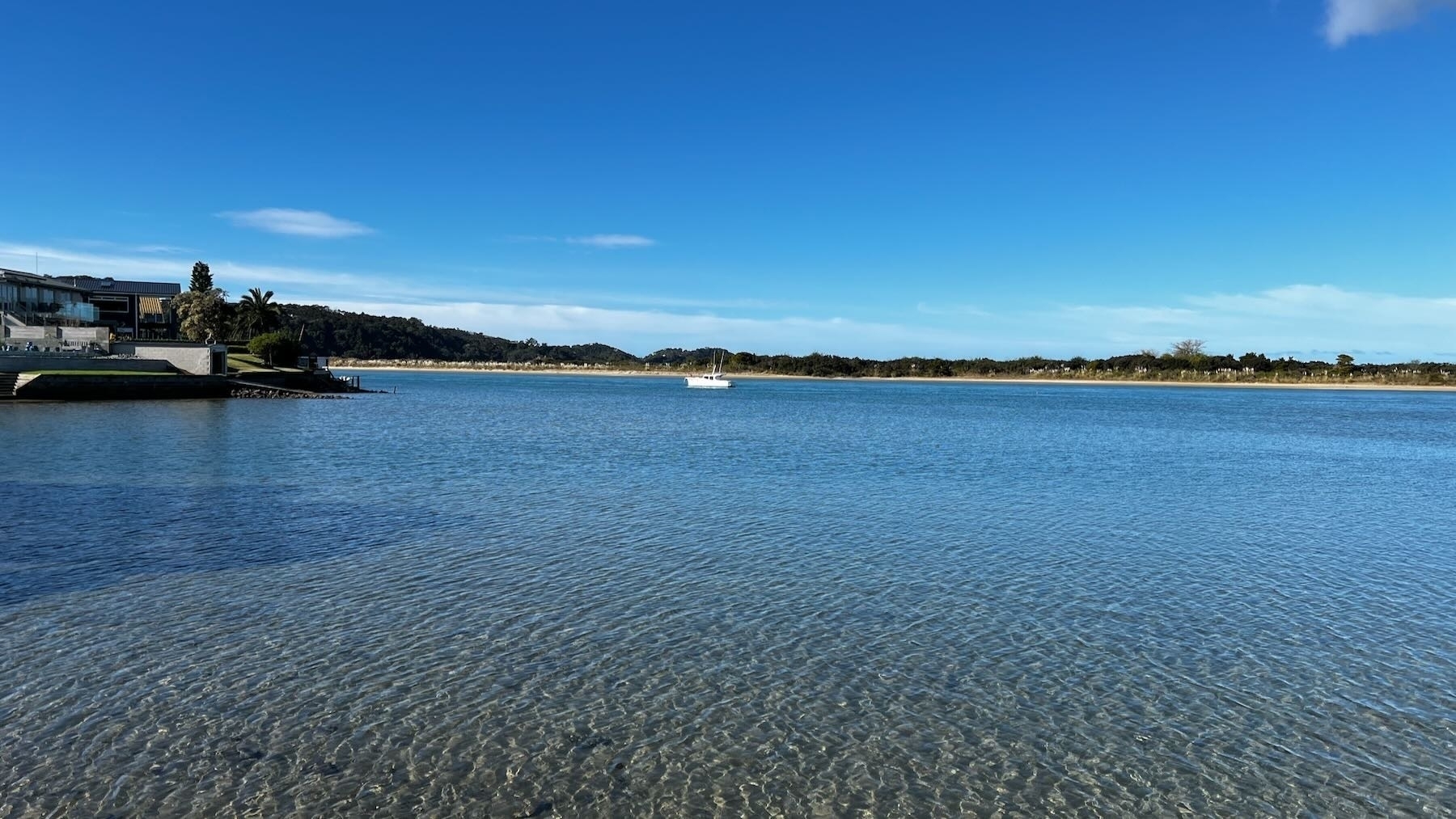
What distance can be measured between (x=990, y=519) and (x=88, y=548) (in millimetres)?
17069

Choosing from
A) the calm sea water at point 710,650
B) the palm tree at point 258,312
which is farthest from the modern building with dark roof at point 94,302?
the calm sea water at point 710,650

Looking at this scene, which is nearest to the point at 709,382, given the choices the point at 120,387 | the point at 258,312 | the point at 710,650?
the point at 258,312

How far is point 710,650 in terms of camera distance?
1032 centimetres

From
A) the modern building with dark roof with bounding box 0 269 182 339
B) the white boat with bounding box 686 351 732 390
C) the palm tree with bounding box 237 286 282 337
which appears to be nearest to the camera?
the modern building with dark roof with bounding box 0 269 182 339

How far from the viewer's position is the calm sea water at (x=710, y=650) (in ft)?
23.2

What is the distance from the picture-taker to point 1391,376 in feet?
637

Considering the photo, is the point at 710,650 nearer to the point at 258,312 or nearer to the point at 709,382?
the point at 258,312

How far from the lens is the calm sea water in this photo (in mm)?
7059

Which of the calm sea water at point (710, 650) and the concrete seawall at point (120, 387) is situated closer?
the calm sea water at point (710, 650)

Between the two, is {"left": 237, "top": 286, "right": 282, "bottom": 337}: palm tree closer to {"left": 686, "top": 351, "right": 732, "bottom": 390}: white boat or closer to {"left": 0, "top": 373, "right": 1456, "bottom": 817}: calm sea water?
{"left": 686, "top": 351, "right": 732, "bottom": 390}: white boat

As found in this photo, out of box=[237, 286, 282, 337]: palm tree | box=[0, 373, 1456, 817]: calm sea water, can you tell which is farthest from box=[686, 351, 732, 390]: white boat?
box=[0, 373, 1456, 817]: calm sea water

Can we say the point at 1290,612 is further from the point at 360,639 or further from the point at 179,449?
the point at 179,449

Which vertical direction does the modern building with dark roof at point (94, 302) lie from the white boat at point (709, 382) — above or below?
above

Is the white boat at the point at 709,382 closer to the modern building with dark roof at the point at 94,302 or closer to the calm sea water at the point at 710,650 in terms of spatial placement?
the modern building with dark roof at the point at 94,302
